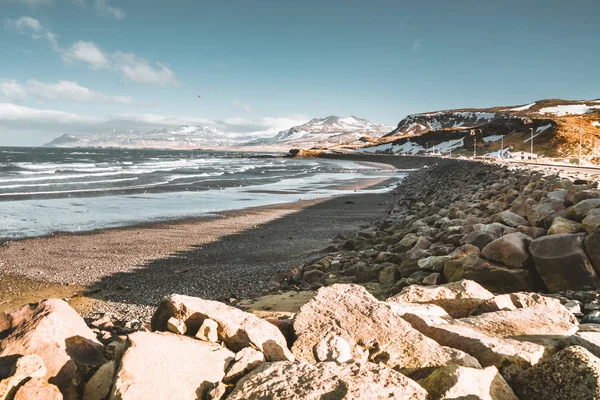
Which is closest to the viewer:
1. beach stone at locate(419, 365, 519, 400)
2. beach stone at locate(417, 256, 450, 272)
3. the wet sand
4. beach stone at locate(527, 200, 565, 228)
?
beach stone at locate(419, 365, 519, 400)

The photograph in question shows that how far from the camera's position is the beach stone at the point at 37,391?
3.32 meters

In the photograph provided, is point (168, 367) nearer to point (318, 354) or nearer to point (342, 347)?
point (318, 354)

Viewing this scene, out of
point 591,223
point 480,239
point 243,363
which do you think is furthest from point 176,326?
point 591,223

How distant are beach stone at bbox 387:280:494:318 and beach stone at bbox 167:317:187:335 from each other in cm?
261

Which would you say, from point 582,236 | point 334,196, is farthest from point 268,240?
point 334,196

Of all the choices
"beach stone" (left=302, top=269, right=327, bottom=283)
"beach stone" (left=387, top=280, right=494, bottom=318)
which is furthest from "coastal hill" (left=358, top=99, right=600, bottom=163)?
"beach stone" (left=387, top=280, right=494, bottom=318)

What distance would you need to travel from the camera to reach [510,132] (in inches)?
3248

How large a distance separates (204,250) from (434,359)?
12.2 meters

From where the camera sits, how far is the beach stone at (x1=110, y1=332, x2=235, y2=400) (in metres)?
3.29

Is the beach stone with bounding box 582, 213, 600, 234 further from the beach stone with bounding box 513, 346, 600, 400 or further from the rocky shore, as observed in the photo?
the beach stone with bounding box 513, 346, 600, 400

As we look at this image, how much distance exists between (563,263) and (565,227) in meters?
1.58

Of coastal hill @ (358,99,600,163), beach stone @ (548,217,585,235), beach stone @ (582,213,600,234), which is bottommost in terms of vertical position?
beach stone @ (548,217,585,235)

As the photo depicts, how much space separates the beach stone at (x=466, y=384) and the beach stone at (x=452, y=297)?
2.03 meters

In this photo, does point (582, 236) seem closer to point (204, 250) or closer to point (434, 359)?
point (434, 359)
